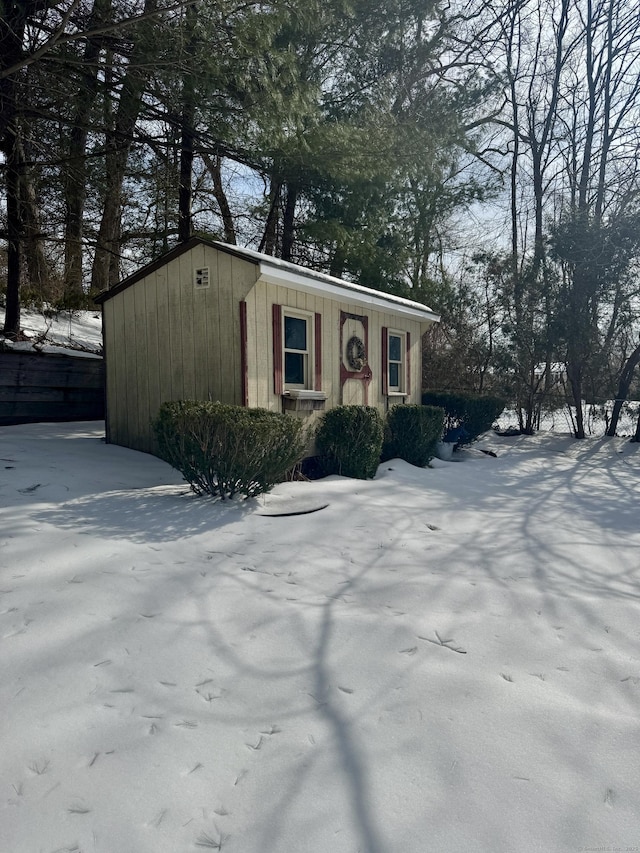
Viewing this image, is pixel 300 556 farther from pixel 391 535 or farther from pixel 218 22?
pixel 218 22

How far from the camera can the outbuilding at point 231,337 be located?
6.57 meters

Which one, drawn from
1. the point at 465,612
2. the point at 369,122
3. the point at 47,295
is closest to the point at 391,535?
the point at 465,612

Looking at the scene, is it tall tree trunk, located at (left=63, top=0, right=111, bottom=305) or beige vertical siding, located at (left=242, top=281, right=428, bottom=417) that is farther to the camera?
beige vertical siding, located at (left=242, top=281, right=428, bottom=417)

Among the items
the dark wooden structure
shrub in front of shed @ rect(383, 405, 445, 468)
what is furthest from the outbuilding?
the dark wooden structure

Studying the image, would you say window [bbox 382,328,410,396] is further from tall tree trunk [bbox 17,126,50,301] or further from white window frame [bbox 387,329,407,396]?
tall tree trunk [bbox 17,126,50,301]

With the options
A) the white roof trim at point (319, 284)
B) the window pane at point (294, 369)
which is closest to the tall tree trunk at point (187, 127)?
the white roof trim at point (319, 284)

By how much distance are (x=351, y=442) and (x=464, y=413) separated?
4.57 m

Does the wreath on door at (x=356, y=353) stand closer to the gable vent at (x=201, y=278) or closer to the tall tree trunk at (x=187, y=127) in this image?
the gable vent at (x=201, y=278)

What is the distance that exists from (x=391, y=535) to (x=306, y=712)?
244cm

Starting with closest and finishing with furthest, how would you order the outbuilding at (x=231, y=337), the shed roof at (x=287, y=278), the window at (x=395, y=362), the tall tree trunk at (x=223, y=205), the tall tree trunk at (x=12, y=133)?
1. the tall tree trunk at (x=12, y=133)
2. the shed roof at (x=287, y=278)
3. the outbuilding at (x=231, y=337)
4. the window at (x=395, y=362)
5. the tall tree trunk at (x=223, y=205)

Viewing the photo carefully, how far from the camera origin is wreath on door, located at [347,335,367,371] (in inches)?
327

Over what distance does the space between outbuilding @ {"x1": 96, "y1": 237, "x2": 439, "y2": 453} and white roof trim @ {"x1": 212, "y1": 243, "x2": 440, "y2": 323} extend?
19 mm

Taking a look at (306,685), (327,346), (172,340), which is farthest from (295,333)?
(306,685)

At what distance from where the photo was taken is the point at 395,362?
9.64m
